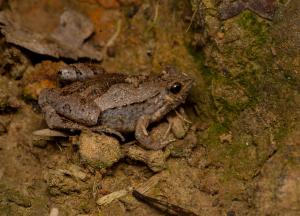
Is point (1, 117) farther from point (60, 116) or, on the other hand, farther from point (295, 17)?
point (295, 17)

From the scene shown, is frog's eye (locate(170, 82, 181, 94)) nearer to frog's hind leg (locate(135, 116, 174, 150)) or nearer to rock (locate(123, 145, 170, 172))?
frog's hind leg (locate(135, 116, 174, 150))

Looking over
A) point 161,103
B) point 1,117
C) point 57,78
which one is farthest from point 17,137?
point 161,103

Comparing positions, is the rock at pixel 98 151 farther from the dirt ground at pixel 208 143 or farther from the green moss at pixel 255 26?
the green moss at pixel 255 26

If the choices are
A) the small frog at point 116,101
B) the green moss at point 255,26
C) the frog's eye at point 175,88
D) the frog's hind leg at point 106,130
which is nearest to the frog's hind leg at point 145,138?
the small frog at point 116,101

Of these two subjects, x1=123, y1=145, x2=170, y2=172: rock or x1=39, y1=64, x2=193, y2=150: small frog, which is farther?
x1=39, y1=64, x2=193, y2=150: small frog

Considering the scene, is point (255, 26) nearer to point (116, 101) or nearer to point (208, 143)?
point (208, 143)

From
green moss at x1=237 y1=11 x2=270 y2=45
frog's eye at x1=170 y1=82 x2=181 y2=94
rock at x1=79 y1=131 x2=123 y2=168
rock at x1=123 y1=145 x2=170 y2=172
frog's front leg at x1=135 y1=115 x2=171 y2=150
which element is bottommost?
rock at x1=79 y1=131 x2=123 y2=168

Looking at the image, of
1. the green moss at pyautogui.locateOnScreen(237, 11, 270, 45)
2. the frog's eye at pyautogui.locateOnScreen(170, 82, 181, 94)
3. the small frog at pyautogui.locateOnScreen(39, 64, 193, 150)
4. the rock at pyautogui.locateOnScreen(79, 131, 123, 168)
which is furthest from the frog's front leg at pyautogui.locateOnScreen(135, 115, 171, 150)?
the green moss at pyautogui.locateOnScreen(237, 11, 270, 45)

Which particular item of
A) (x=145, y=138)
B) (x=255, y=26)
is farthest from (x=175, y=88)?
(x=255, y=26)
